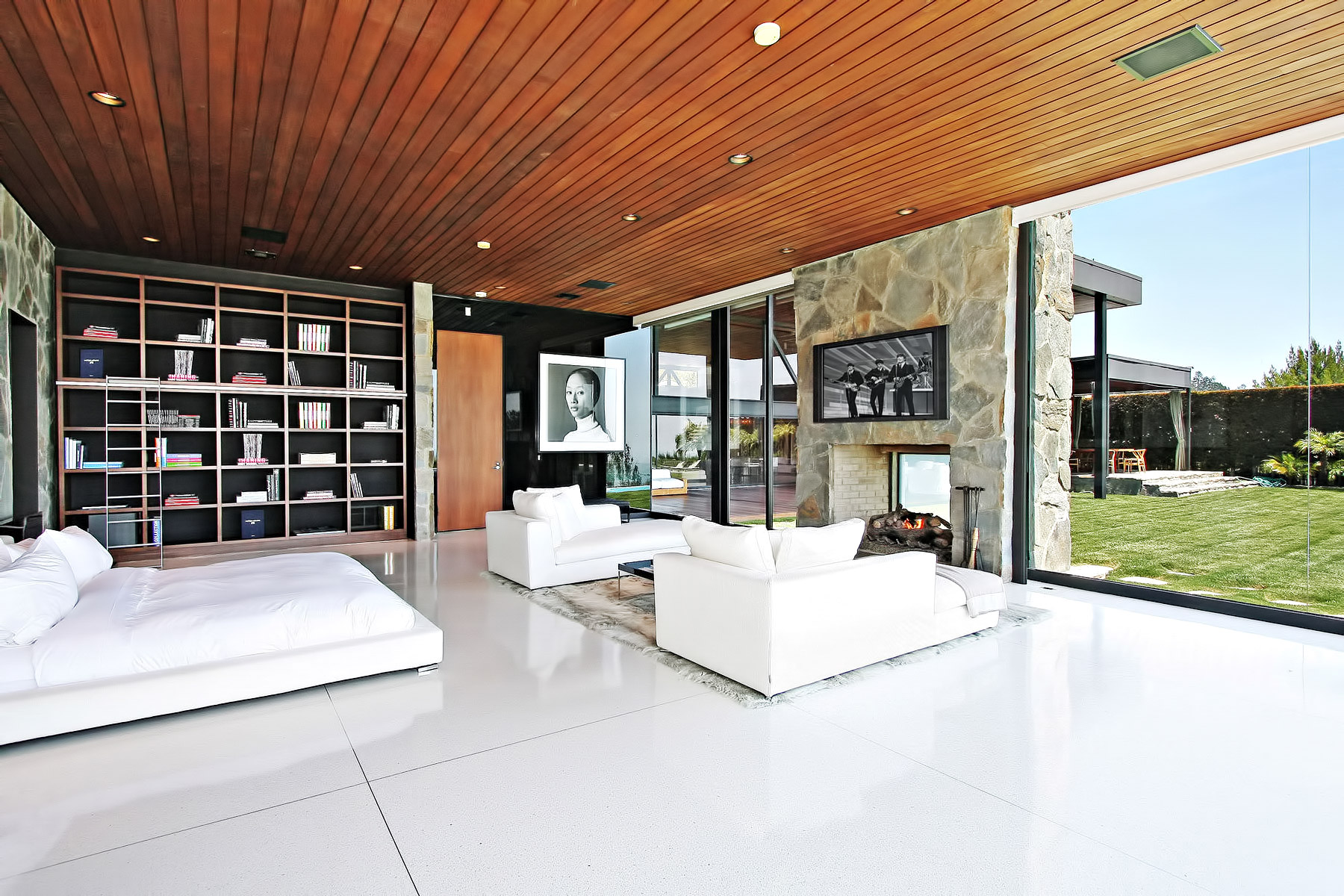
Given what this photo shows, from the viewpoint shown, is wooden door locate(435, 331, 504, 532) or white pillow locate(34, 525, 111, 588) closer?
white pillow locate(34, 525, 111, 588)

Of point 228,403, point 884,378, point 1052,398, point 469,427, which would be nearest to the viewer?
point 1052,398

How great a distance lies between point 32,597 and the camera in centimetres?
278

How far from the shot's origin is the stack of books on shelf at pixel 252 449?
7168mm

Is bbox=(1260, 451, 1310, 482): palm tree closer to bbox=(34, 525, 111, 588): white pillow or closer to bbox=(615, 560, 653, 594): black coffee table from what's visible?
bbox=(615, 560, 653, 594): black coffee table

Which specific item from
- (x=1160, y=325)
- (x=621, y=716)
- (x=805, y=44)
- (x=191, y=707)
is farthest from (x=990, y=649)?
(x=191, y=707)

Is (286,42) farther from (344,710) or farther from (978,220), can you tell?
(978,220)

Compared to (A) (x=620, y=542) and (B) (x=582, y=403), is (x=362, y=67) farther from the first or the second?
(B) (x=582, y=403)

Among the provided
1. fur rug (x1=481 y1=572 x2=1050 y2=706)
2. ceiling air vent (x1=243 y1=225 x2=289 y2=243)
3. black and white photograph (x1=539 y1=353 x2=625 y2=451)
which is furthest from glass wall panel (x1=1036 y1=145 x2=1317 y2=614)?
ceiling air vent (x1=243 y1=225 x2=289 y2=243)

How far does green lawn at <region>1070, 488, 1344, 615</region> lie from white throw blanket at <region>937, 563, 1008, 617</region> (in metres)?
1.58

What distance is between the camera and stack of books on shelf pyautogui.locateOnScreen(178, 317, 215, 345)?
6.78m

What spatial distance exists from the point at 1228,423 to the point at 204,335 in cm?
885

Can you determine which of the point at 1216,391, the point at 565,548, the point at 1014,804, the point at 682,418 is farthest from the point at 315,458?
the point at 1216,391

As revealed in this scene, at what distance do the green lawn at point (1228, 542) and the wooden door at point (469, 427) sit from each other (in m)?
6.58

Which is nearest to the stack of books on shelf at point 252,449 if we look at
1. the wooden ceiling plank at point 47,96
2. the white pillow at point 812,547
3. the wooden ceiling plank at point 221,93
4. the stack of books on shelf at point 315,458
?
the stack of books on shelf at point 315,458
